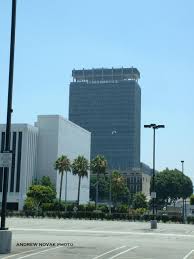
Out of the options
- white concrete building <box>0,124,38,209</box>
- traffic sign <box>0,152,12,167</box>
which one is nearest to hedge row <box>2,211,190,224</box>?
white concrete building <box>0,124,38,209</box>

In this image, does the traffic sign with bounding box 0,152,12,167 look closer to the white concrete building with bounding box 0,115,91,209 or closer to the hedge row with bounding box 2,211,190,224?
the hedge row with bounding box 2,211,190,224

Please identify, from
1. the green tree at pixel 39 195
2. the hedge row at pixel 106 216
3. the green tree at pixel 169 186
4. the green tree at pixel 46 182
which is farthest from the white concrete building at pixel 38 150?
the hedge row at pixel 106 216

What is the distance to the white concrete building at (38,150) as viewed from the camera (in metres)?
132

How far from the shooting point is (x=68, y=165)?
403 ft

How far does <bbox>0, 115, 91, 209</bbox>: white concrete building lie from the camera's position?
132500 mm

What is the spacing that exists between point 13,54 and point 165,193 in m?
143

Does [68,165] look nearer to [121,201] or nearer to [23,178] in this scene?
[23,178]

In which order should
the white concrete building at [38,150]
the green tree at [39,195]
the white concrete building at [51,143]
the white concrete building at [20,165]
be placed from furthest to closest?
the white concrete building at [51,143]
the white concrete building at [38,150]
the white concrete building at [20,165]
the green tree at [39,195]

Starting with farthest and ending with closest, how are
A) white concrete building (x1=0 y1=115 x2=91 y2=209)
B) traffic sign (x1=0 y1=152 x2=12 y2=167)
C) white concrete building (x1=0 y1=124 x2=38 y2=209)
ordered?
white concrete building (x1=0 y1=115 x2=91 y2=209)
white concrete building (x1=0 y1=124 x2=38 y2=209)
traffic sign (x1=0 y1=152 x2=12 y2=167)

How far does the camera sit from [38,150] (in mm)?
145000

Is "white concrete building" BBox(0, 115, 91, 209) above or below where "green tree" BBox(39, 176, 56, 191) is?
above

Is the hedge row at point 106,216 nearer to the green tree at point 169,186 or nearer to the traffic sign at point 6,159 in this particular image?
the traffic sign at point 6,159

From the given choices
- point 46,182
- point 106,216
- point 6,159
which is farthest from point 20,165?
point 6,159

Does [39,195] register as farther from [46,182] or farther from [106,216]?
[106,216]
